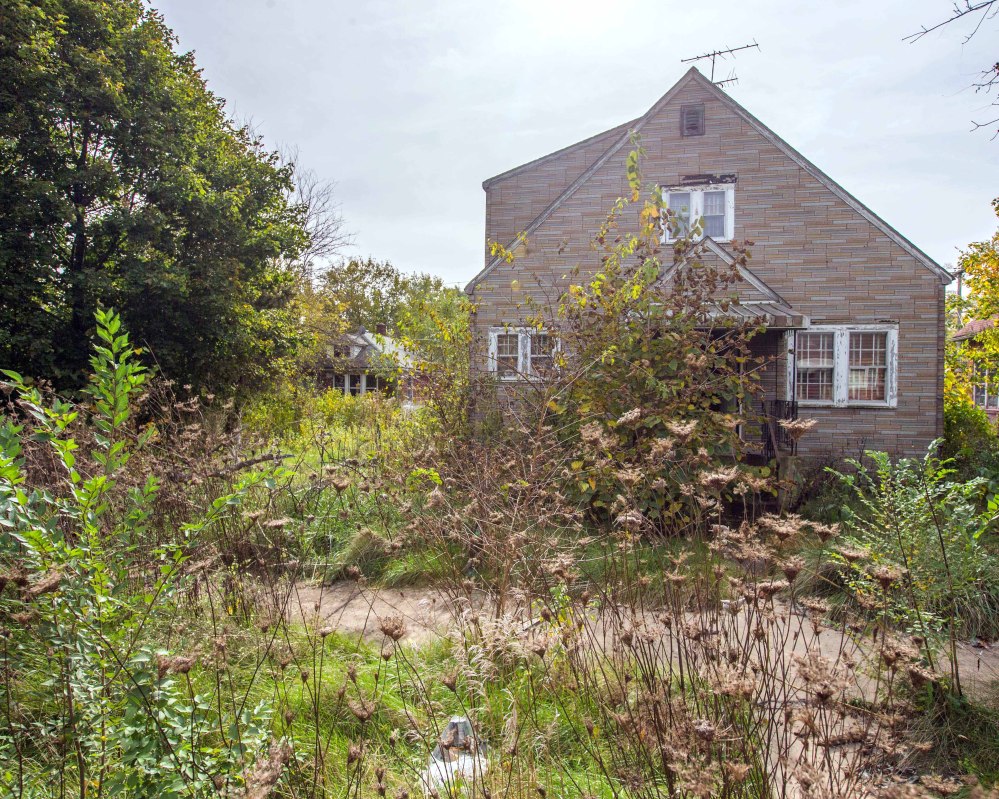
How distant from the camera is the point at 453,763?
259 cm

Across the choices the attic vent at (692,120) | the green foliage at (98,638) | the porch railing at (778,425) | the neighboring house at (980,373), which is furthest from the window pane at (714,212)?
the green foliage at (98,638)

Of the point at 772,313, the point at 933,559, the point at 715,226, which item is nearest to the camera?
the point at 933,559

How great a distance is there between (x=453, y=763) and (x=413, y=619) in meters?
1.94

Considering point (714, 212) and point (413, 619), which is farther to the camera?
point (714, 212)

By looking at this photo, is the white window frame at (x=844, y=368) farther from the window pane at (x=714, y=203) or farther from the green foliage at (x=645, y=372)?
the green foliage at (x=645, y=372)

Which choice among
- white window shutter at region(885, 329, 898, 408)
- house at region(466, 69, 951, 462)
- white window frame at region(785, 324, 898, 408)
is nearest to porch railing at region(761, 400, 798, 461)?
house at region(466, 69, 951, 462)

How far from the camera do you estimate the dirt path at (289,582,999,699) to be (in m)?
3.41

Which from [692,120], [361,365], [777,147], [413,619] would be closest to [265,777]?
[413,619]

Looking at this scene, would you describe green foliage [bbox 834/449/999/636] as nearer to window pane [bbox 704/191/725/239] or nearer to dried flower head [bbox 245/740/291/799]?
dried flower head [bbox 245/740/291/799]

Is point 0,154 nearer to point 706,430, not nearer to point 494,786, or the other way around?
point 706,430

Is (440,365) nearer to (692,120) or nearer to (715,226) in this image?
(715,226)

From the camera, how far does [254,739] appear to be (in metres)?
2.10

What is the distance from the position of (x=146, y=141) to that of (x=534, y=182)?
8.23m

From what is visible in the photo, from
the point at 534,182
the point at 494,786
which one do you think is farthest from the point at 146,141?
the point at 494,786
